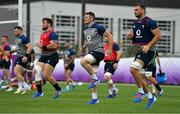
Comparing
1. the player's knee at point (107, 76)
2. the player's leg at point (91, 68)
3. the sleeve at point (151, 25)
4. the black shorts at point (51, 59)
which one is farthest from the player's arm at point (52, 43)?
the sleeve at point (151, 25)

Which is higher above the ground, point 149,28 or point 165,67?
point 149,28

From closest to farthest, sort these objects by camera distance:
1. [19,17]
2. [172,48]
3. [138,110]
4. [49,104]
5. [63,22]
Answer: [138,110], [49,104], [19,17], [63,22], [172,48]

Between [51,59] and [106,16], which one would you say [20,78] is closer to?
[51,59]

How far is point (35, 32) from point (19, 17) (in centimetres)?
3289

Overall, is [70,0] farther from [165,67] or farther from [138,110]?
[138,110]

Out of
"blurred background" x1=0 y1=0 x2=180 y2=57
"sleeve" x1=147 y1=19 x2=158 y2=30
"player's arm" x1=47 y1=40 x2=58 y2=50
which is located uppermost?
"sleeve" x1=147 y1=19 x2=158 y2=30

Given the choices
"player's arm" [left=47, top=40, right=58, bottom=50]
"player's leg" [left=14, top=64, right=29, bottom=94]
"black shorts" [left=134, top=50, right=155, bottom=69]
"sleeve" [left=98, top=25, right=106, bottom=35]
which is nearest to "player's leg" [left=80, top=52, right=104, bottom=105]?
"sleeve" [left=98, top=25, right=106, bottom=35]

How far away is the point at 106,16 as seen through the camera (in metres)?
62.9

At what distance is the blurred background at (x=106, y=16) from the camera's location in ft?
198

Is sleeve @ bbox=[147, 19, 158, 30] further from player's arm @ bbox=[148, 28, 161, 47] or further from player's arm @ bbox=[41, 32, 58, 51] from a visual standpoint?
player's arm @ bbox=[41, 32, 58, 51]

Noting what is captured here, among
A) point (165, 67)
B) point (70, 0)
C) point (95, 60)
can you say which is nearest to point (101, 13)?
point (70, 0)

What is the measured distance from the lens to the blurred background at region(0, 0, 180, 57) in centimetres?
6031

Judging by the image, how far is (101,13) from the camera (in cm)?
6303

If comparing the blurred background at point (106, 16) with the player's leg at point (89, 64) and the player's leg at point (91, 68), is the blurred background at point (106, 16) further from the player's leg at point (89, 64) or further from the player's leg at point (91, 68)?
the player's leg at point (89, 64)
